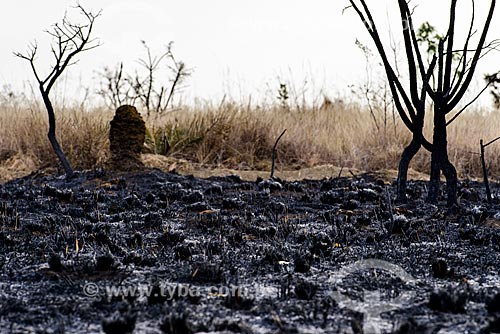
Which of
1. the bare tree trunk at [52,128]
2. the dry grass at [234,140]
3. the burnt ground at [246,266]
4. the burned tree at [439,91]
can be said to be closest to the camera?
the burnt ground at [246,266]

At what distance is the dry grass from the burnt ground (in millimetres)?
4521

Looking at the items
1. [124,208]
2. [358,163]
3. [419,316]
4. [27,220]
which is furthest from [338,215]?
[358,163]

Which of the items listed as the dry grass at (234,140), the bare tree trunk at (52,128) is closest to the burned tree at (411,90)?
the bare tree trunk at (52,128)

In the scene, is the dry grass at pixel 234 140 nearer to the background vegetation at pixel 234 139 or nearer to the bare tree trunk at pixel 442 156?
the background vegetation at pixel 234 139

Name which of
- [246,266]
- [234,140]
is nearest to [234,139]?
[234,140]

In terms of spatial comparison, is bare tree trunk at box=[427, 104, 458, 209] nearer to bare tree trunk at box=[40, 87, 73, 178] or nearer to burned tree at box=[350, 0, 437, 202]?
burned tree at box=[350, 0, 437, 202]

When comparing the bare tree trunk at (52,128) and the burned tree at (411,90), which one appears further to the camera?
the bare tree trunk at (52,128)

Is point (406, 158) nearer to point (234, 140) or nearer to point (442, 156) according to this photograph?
point (442, 156)

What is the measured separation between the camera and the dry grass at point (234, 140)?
966cm

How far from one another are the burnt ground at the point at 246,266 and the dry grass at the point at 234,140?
4.52 m

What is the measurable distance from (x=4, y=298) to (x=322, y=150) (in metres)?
8.44

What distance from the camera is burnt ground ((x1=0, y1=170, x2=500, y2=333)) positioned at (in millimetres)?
2254

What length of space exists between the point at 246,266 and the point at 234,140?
7690 millimetres

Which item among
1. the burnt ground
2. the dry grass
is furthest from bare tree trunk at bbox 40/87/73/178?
the dry grass
